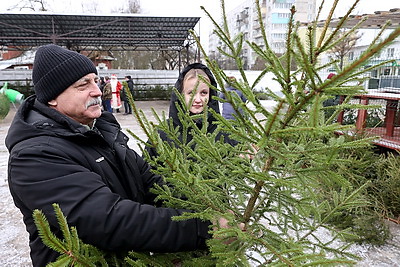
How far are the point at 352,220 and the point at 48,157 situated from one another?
11.2 ft

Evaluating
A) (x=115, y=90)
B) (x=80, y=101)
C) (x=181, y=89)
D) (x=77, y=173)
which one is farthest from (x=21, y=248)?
(x=115, y=90)

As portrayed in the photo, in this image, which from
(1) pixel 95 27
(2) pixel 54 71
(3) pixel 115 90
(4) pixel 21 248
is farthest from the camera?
(1) pixel 95 27

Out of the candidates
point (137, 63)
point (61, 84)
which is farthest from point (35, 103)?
point (137, 63)

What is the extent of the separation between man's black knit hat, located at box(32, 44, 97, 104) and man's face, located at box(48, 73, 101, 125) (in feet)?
0.08

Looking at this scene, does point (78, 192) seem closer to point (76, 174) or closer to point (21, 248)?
point (76, 174)

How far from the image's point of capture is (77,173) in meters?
1.11

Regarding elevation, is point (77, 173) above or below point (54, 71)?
below

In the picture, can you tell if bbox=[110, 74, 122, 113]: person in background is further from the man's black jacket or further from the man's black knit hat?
the man's black jacket

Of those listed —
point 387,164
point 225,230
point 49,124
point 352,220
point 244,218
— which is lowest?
point 352,220

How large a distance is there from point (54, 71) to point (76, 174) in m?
0.56

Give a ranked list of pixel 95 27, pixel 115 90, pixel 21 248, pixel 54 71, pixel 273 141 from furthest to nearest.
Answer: pixel 95 27, pixel 115 90, pixel 21 248, pixel 54 71, pixel 273 141

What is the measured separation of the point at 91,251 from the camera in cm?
110

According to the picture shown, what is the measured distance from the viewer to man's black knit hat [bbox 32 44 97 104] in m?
1.38

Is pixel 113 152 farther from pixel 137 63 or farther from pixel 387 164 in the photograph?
pixel 137 63
